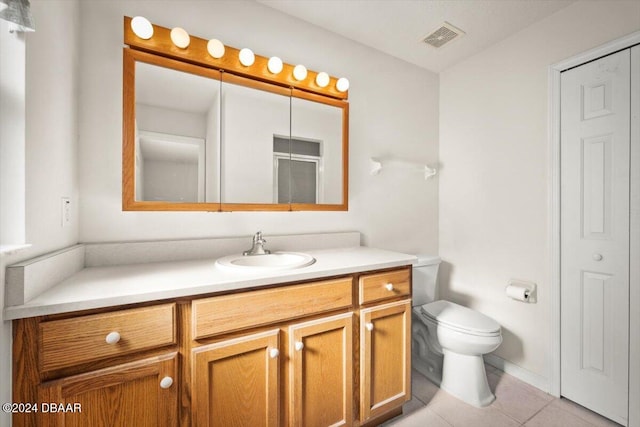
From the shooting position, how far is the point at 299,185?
173cm

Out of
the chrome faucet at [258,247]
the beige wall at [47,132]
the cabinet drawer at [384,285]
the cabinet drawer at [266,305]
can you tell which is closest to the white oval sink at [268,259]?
the chrome faucet at [258,247]

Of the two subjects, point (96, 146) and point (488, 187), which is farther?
point (488, 187)

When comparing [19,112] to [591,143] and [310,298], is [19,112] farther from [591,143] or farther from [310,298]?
[591,143]

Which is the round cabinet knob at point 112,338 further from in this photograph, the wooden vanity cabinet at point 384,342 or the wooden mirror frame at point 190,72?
the wooden vanity cabinet at point 384,342

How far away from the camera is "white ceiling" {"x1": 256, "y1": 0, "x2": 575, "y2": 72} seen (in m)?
1.63

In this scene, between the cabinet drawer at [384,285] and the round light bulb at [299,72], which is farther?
the round light bulb at [299,72]

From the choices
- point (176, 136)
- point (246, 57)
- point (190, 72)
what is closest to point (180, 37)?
point (190, 72)

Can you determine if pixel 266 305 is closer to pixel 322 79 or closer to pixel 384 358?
pixel 384 358

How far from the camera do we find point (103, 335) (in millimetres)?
811

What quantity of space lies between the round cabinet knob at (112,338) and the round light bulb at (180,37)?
1334 mm

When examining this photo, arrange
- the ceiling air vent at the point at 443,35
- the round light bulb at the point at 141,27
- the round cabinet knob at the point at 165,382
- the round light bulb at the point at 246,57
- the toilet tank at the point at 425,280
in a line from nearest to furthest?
1. the round cabinet knob at the point at 165,382
2. the round light bulb at the point at 141,27
3. the round light bulb at the point at 246,57
4. the ceiling air vent at the point at 443,35
5. the toilet tank at the point at 425,280

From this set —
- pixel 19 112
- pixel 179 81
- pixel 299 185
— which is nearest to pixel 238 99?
pixel 179 81

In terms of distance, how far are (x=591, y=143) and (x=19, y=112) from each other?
2577 millimetres

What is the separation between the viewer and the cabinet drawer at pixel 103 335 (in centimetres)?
75
